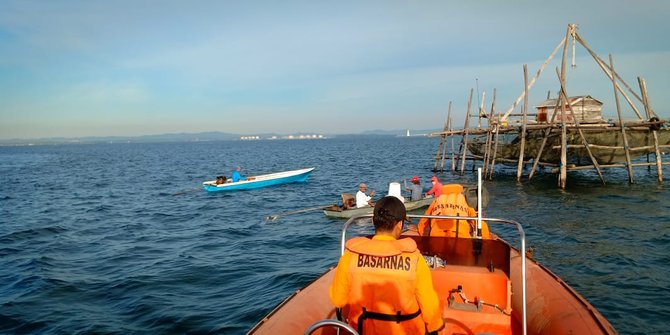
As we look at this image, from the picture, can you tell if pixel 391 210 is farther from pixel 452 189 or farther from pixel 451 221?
pixel 452 189

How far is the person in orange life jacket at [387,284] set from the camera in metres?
3.74

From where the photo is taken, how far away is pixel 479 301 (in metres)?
5.82

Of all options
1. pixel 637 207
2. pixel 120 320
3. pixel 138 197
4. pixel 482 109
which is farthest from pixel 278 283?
pixel 482 109

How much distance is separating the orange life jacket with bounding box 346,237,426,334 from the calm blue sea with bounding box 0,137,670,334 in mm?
5858

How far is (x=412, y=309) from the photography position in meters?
3.84

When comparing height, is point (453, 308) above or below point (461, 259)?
Answer: below

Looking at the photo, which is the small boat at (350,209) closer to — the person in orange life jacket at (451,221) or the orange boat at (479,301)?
the person in orange life jacket at (451,221)

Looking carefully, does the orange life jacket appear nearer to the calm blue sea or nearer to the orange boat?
the orange boat

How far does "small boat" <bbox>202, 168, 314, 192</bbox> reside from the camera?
1174 inches

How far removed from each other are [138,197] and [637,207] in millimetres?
27935

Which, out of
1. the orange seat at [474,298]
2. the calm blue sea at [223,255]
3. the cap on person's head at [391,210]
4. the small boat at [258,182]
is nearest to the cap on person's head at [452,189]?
the orange seat at [474,298]

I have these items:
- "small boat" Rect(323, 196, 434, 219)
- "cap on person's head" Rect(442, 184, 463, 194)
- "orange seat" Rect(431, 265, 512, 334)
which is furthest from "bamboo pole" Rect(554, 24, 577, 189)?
"orange seat" Rect(431, 265, 512, 334)

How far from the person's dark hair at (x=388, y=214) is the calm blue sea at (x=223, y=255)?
20.3 feet

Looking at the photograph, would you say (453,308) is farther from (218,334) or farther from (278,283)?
(278,283)
